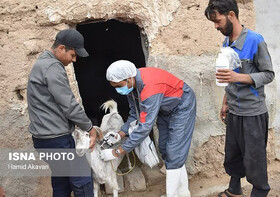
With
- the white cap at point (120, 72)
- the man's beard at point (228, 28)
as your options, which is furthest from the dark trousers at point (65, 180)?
the man's beard at point (228, 28)

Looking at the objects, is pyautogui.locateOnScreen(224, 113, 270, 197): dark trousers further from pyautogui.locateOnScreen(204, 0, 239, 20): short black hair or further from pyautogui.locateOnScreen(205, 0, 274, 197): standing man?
pyautogui.locateOnScreen(204, 0, 239, 20): short black hair

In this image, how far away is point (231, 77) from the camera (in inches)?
106

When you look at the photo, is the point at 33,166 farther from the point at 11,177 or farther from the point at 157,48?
the point at 157,48

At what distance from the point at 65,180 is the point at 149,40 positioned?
→ 1843 millimetres

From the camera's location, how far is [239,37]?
2830mm

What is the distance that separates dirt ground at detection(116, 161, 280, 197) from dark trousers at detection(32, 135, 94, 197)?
3.09 ft

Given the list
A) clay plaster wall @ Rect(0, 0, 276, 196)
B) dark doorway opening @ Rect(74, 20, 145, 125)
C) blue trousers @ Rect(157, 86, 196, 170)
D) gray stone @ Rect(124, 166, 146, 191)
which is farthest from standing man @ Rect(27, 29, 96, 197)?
dark doorway opening @ Rect(74, 20, 145, 125)

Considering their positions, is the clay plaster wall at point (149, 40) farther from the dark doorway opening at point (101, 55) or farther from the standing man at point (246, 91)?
the dark doorway opening at point (101, 55)

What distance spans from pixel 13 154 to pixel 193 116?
201 cm

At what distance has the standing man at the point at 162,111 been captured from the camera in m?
3.11

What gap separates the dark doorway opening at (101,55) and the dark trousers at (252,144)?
333 centimetres

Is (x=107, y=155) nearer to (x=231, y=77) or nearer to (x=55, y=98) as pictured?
(x=55, y=98)

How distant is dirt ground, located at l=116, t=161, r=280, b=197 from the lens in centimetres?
389

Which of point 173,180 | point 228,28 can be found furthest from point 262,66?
point 173,180
